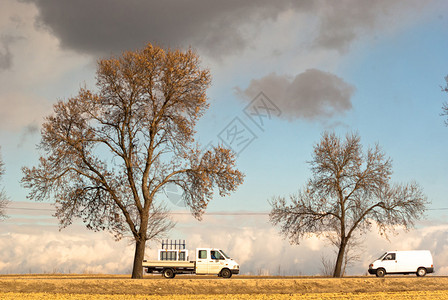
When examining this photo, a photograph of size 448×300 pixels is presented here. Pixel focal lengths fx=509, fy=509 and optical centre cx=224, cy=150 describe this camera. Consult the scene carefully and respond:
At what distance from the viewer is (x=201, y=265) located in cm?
3612

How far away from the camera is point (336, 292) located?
27547mm

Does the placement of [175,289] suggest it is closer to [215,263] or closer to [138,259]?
[138,259]

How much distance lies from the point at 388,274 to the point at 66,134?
28590 mm

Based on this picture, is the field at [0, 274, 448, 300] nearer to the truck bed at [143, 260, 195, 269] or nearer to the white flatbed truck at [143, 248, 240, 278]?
the white flatbed truck at [143, 248, 240, 278]

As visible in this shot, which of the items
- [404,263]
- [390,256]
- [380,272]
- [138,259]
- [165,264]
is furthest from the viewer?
[390,256]

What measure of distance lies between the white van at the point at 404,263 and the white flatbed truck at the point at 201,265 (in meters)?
14.1

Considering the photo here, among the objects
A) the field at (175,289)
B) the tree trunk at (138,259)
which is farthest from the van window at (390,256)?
the tree trunk at (138,259)

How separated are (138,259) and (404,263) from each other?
23.0 m

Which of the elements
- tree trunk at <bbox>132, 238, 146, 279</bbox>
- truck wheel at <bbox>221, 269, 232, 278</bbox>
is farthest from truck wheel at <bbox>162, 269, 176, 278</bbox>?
tree trunk at <bbox>132, 238, 146, 279</bbox>

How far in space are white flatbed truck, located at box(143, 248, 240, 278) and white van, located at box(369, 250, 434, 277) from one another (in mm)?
14115

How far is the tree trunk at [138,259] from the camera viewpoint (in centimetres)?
3266

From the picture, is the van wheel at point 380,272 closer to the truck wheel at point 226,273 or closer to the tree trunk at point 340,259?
the tree trunk at point 340,259

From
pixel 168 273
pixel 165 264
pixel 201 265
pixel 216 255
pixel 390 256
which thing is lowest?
pixel 168 273

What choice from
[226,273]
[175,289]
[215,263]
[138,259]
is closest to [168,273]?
[215,263]
